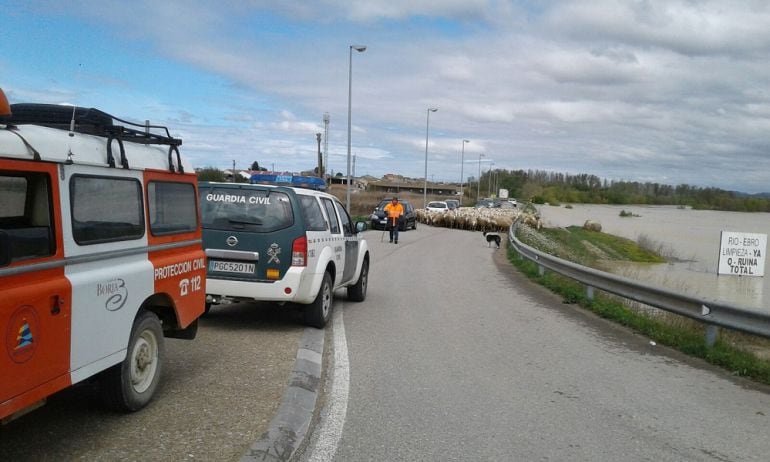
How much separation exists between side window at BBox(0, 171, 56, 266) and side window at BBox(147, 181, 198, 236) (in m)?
1.22

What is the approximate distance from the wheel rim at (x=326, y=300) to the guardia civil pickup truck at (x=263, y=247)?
21 millimetres

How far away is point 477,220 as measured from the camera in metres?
40.5

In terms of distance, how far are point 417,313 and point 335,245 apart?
6.19 feet

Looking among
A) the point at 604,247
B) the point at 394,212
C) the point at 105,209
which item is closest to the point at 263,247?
the point at 105,209

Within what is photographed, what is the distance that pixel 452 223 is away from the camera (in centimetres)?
4238

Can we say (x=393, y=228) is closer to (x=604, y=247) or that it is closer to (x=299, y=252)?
(x=299, y=252)

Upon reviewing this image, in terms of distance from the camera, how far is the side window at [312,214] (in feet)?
27.9

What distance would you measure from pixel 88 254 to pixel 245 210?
4.02 m

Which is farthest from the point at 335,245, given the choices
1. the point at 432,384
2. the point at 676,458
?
the point at 676,458

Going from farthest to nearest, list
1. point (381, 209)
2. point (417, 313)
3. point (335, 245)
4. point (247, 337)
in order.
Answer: point (381, 209)
point (417, 313)
point (335, 245)
point (247, 337)

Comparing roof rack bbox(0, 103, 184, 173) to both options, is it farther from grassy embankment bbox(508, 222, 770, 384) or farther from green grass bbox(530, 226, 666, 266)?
green grass bbox(530, 226, 666, 266)

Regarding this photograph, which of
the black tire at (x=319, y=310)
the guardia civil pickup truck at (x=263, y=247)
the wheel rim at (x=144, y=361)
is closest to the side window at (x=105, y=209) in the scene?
the wheel rim at (x=144, y=361)

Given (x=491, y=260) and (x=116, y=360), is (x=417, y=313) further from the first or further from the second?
(x=491, y=260)

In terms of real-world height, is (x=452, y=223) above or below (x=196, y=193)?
below
